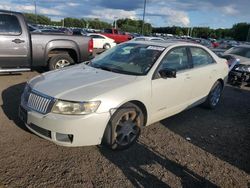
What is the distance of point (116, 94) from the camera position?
12.4 feet

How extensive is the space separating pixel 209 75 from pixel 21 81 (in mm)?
5056

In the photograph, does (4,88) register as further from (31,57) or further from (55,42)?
(55,42)

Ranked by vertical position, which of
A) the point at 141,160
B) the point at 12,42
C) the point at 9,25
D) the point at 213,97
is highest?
the point at 9,25

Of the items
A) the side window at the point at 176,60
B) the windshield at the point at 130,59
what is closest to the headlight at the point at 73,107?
the windshield at the point at 130,59

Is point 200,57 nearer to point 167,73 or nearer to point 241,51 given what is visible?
point 167,73

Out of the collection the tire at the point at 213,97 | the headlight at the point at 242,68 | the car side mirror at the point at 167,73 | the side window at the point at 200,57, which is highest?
the side window at the point at 200,57

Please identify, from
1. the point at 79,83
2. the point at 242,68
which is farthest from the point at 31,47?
the point at 242,68

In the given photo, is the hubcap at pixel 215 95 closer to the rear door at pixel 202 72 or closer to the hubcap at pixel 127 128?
the rear door at pixel 202 72

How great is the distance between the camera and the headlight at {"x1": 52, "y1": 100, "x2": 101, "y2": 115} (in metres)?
3.53

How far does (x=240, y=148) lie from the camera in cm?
455

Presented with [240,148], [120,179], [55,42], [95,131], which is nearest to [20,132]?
[95,131]

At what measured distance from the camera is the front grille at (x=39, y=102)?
360cm

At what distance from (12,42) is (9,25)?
0.45 m

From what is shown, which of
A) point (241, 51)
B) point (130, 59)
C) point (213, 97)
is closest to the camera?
point (130, 59)
